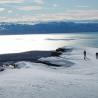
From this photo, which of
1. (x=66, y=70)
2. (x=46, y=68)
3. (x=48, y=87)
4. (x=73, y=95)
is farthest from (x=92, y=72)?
(x=73, y=95)

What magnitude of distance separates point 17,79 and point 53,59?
18.5 meters

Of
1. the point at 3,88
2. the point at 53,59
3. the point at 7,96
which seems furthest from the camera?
the point at 53,59

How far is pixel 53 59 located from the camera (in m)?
45.4

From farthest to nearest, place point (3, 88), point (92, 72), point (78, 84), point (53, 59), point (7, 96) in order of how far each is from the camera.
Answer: point (53, 59), point (92, 72), point (78, 84), point (3, 88), point (7, 96)

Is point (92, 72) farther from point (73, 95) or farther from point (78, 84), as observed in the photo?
point (73, 95)

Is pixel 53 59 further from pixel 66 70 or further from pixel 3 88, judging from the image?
pixel 3 88

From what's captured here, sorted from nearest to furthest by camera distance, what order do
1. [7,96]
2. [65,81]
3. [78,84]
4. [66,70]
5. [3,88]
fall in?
[7,96]
[3,88]
[78,84]
[65,81]
[66,70]

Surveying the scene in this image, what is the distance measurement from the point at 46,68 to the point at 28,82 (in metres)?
13.1

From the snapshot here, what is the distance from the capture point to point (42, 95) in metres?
20.2

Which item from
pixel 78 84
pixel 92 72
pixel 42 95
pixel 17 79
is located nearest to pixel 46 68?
pixel 92 72

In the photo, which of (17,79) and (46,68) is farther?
(46,68)

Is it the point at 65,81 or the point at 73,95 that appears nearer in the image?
the point at 73,95

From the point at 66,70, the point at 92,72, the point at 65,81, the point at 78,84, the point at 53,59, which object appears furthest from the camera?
the point at 53,59

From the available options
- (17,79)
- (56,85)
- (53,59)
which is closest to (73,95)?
(56,85)
